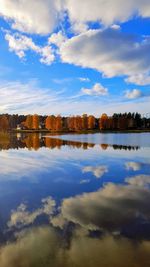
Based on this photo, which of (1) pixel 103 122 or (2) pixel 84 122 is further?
(1) pixel 103 122

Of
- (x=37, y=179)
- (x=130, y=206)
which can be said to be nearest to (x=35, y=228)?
(x=130, y=206)

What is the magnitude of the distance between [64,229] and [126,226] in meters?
2.17

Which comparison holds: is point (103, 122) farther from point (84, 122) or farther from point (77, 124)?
point (77, 124)

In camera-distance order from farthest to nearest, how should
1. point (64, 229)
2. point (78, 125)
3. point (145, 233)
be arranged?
point (78, 125)
point (64, 229)
point (145, 233)

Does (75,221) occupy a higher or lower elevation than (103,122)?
lower

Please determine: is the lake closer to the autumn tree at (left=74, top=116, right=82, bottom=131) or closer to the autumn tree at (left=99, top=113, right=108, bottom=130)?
the autumn tree at (left=74, top=116, right=82, bottom=131)

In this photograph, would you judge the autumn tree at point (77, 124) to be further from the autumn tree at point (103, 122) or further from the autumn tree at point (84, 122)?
the autumn tree at point (103, 122)

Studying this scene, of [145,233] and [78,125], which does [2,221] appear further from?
[78,125]

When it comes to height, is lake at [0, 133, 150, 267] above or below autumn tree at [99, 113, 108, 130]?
below

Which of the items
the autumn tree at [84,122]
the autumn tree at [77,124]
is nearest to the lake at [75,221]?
the autumn tree at [77,124]

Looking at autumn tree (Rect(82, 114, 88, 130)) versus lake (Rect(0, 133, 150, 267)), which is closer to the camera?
lake (Rect(0, 133, 150, 267))

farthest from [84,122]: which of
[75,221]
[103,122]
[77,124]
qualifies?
[75,221]

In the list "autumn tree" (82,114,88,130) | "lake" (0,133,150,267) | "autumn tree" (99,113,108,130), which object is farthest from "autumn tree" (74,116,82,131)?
"lake" (0,133,150,267)

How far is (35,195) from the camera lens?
1356 centimetres
